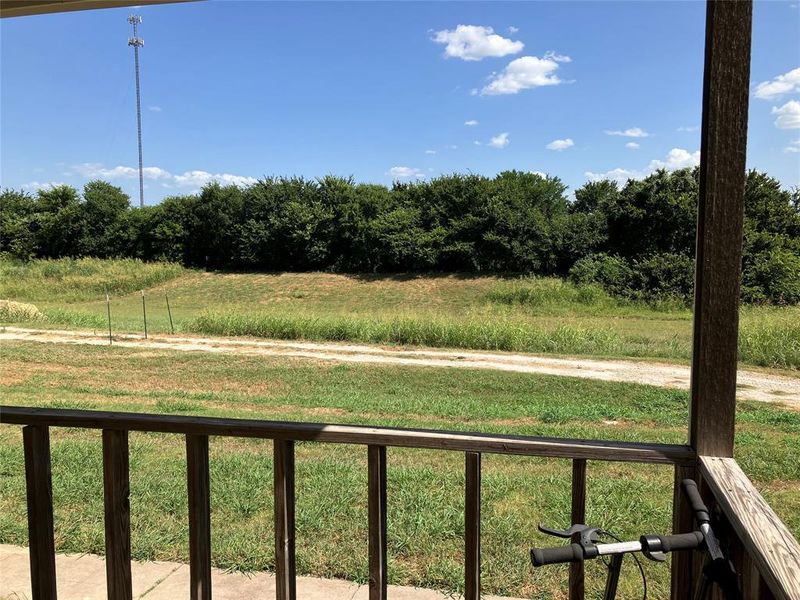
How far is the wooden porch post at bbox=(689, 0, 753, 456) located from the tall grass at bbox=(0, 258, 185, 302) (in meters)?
18.2

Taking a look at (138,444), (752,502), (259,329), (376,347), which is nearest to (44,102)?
(138,444)

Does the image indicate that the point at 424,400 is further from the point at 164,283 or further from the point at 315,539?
the point at 164,283

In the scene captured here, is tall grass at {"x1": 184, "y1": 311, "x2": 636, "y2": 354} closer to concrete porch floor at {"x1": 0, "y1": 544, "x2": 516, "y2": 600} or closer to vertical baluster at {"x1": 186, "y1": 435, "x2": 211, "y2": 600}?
concrete porch floor at {"x1": 0, "y1": 544, "x2": 516, "y2": 600}

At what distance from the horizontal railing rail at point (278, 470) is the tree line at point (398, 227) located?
12.2m

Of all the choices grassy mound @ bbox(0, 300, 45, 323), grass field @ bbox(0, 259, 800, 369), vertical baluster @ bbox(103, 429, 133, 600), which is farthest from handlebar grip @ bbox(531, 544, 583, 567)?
grassy mound @ bbox(0, 300, 45, 323)

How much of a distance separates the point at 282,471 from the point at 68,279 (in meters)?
18.4

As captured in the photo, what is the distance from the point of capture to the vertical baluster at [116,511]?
1.53m

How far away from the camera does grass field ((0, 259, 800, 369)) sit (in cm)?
968

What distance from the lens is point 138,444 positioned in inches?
164

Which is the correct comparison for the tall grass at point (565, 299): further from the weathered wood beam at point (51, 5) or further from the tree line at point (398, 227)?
the weathered wood beam at point (51, 5)

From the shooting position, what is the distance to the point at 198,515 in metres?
1.51

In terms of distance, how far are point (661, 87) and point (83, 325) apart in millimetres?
12049

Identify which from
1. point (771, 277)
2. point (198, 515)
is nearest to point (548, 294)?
point (771, 277)

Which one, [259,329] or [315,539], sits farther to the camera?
[259,329]
